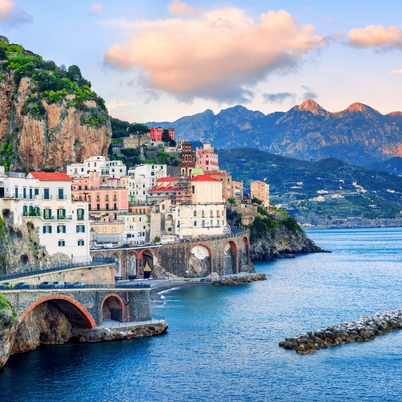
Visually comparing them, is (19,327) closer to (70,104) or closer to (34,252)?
(34,252)

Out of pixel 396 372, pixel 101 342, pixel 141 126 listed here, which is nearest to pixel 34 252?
pixel 101 342

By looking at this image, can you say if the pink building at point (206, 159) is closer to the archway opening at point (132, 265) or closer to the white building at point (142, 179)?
the white building at point (142, 179)

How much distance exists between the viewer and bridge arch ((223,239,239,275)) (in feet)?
433

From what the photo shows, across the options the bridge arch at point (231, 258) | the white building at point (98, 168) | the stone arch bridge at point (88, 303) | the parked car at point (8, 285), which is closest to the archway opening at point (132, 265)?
the bridge arch at point (231, 258)

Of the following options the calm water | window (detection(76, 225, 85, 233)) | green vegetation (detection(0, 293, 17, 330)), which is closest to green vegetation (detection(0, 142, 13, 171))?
window (detection(76, 225, 85, 233))

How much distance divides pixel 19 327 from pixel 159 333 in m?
14.2

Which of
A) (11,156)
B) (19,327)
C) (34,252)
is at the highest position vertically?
(11,156)

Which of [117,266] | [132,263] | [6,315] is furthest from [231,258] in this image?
[6,315]

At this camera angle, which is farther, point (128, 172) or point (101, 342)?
point (128, 172)

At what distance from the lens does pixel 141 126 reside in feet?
625

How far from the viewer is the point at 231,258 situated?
135m

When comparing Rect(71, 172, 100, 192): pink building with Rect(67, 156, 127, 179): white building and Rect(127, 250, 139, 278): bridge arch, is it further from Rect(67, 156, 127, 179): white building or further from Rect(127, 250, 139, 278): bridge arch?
Rect(127, 250, 139, 278): bridge arch

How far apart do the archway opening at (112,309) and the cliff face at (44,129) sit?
76.9 metres

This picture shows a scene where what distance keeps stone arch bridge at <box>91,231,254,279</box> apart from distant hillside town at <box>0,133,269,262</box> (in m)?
3.48
